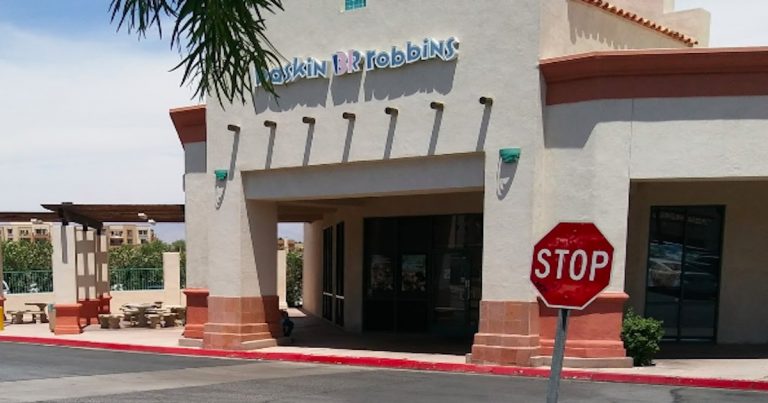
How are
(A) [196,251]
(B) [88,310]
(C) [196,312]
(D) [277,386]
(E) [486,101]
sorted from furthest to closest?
1. (B) [88,310]
2. (A) [196,251]
3. (C) [196,312]
4. (E) [486,101]
5. (D) [277,386]

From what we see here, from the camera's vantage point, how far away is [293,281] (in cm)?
4269

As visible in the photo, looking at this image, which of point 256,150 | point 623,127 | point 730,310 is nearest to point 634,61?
point 623,127

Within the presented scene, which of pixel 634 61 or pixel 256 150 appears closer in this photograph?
pixel 634 61

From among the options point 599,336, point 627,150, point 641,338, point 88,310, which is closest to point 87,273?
point 88,310

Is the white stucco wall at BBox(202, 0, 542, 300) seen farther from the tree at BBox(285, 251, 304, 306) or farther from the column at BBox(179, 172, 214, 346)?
the tree at BBox(285, 251, 304, 306)

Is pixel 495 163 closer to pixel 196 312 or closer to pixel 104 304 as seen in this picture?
pixel 196 312

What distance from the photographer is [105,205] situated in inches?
885

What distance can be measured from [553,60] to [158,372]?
9.20 metres

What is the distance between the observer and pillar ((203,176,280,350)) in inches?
710

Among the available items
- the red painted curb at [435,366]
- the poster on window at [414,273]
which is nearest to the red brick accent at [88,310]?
the red painted curb at [435,366]

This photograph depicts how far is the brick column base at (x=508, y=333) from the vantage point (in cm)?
1430

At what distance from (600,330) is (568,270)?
9450 mm

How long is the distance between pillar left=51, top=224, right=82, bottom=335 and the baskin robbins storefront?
494 centimetres

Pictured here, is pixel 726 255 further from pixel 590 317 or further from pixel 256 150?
pixel 256 150
